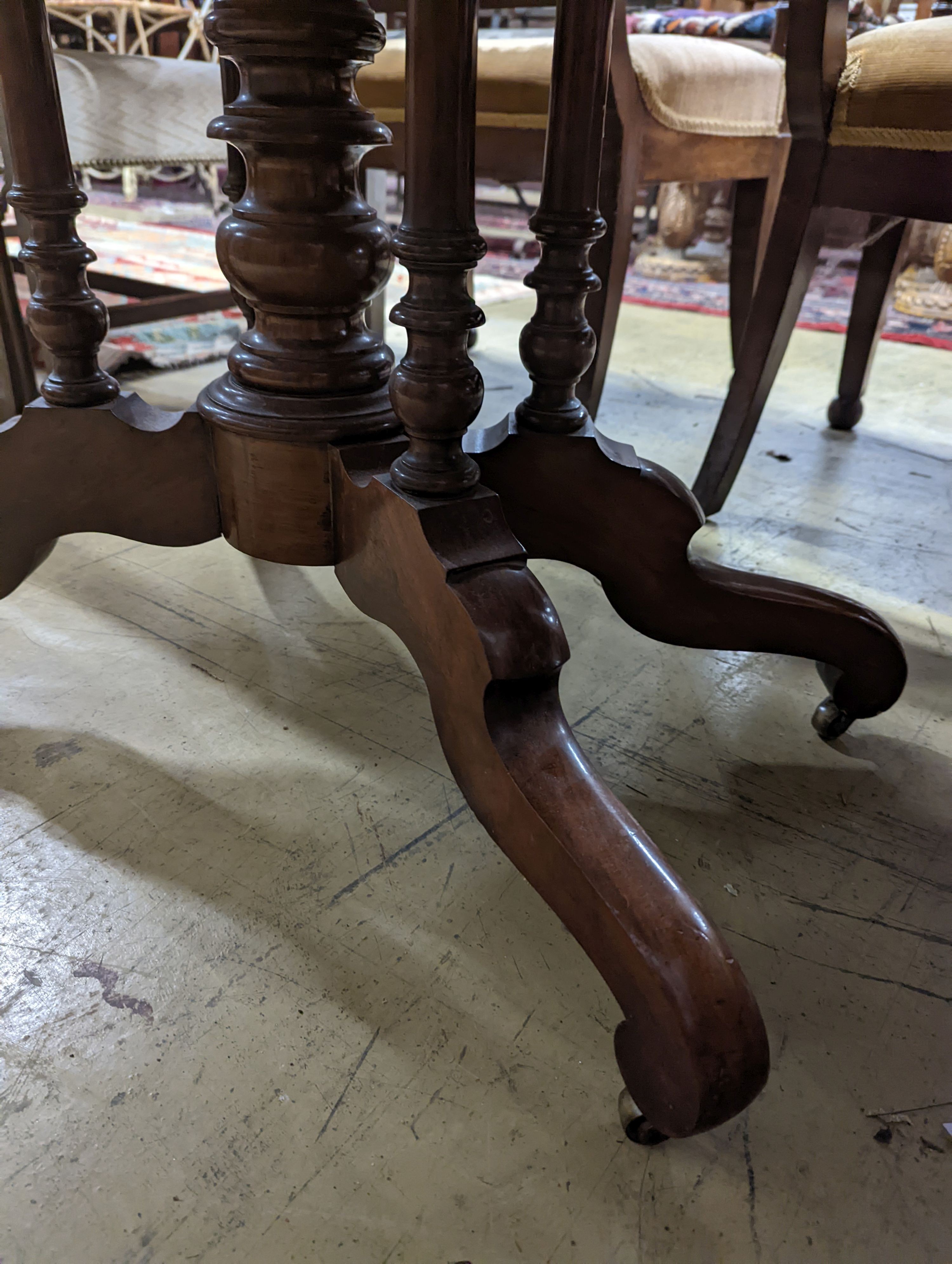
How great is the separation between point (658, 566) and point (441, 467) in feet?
0.87

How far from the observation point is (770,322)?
125cm

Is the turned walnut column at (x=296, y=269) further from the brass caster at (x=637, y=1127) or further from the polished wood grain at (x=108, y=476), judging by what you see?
the brass caster at (x=637, y=1127)

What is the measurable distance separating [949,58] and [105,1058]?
1.19m

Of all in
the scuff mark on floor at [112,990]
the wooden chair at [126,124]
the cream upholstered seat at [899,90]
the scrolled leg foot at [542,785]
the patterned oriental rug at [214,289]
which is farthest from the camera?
the patterned oriental rug at [214,289]

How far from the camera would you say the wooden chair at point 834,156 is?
1.01 m

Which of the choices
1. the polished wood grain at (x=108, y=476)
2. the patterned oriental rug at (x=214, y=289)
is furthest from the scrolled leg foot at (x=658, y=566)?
the patterned oriental rug at (x=214, y=289)

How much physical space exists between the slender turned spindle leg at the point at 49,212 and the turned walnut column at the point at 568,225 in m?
0.37

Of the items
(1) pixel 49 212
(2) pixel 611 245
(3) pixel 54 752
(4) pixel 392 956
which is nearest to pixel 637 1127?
(4) pixel 392 956

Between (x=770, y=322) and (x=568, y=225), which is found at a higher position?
(x=568, y=225)

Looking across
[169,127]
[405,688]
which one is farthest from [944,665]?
[169,127]

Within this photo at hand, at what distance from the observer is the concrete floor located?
1.60 feet

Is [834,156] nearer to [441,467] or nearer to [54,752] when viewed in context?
[441,467]

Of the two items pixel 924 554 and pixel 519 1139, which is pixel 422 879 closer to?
pixel 519 1139

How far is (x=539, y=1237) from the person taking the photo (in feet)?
1.56
